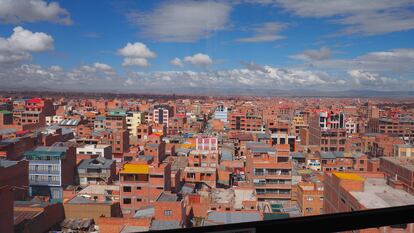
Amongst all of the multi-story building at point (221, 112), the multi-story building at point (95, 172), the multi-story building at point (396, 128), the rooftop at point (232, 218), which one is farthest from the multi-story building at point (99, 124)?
the rooftop at point (232, 218)

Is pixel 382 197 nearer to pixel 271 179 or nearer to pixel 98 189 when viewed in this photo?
pixel 98 189

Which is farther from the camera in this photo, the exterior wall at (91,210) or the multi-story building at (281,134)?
the multi-story building at (281,134)

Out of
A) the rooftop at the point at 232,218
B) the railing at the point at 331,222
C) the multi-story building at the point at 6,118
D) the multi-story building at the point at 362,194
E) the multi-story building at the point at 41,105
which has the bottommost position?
the multi-story building at the point at 362,194

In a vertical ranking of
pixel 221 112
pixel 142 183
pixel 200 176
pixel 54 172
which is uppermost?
pixel 221 112

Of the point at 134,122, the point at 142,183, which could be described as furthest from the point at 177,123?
the point at 142,183

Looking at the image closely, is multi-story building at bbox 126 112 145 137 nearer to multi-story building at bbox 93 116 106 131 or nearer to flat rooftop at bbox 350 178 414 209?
multi-story building at bbox 93 116 106 131

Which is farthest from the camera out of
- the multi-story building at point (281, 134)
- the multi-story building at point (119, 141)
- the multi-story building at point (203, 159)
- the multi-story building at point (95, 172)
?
the multi-story building at point (281, 134)

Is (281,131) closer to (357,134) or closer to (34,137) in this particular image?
(357,134)

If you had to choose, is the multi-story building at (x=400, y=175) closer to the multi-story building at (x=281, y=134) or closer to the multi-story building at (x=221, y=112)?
the multi-story building at (x=221, y=112)
